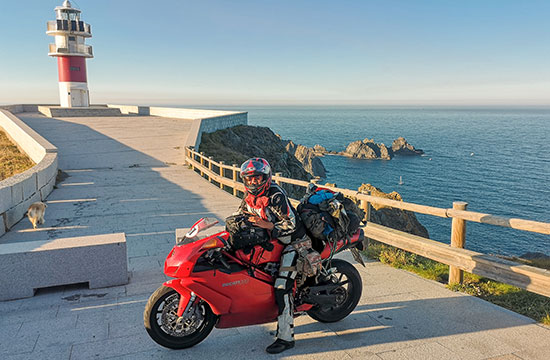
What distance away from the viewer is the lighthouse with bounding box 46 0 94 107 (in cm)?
4444

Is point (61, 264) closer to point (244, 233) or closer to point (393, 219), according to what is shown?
point (244, 233)

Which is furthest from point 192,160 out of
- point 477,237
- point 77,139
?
point 477,237

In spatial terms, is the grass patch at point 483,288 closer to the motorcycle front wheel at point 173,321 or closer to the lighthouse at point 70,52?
the motorcycle front wheel at point 173,321

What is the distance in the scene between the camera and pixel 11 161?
843 inches

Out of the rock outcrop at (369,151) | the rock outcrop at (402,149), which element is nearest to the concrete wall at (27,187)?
the rock outcrop at (369,151)

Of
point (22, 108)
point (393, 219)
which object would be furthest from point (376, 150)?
point (22, 108)

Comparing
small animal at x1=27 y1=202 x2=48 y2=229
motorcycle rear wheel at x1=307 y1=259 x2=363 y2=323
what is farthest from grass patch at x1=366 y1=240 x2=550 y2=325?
small animal at x1=27 y1=202 x2=48 y2=229

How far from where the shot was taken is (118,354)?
4027 mm

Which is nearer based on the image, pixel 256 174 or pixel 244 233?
pixel 244 233

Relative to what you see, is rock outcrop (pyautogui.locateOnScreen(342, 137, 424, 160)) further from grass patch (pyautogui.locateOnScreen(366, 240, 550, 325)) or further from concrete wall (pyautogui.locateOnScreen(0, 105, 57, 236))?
grass patch (pyautogui.locateOnScreen(366, 240, 550, 325))

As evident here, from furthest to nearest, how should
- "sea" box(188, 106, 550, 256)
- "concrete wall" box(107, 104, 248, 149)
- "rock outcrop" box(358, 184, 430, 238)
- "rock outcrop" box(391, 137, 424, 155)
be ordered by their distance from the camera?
"rock outcrop" box(391, 137, 424, 155), "sea" box(188, 106, 550, 256), "rock outcrop" box(358, 184, 430, 238), "concrete wall" box(107, 104, 248, 149)

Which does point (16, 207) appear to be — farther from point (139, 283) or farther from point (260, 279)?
point (260, 279)

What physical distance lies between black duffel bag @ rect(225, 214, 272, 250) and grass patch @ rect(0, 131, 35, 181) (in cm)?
1862

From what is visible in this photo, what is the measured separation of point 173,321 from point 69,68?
4873 centimetres
